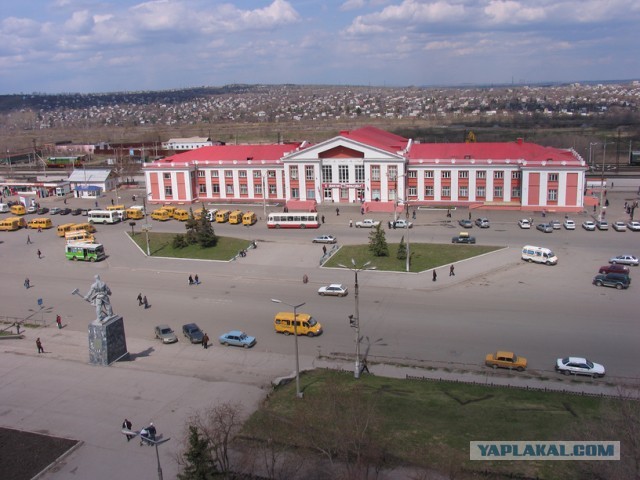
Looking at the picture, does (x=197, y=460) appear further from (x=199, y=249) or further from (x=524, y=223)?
(x=524, y=223)

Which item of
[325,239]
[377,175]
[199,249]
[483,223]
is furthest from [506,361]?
[377,175]

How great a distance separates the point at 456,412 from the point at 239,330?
14.6m

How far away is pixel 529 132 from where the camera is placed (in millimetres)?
131000

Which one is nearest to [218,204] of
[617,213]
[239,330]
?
[239,330]

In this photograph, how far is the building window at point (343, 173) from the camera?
65750mm

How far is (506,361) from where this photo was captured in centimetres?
2770

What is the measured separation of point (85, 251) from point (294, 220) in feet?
61.1

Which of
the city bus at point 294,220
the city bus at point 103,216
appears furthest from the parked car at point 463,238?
the city bus at point 103,216

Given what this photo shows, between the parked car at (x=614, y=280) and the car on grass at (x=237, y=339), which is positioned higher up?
the parked car at (x=614, y=280)

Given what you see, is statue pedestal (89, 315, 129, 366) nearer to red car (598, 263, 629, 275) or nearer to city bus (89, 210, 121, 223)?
red car (598, 263, 629, 275)

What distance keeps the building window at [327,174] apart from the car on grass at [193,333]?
35.9 m

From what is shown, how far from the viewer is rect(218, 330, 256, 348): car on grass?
3164cm

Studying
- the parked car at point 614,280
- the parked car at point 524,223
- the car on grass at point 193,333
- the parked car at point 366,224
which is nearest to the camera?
the car on grass at point 193,333

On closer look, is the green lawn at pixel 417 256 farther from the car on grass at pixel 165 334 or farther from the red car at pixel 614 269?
the car on grass at pixel 165 334
